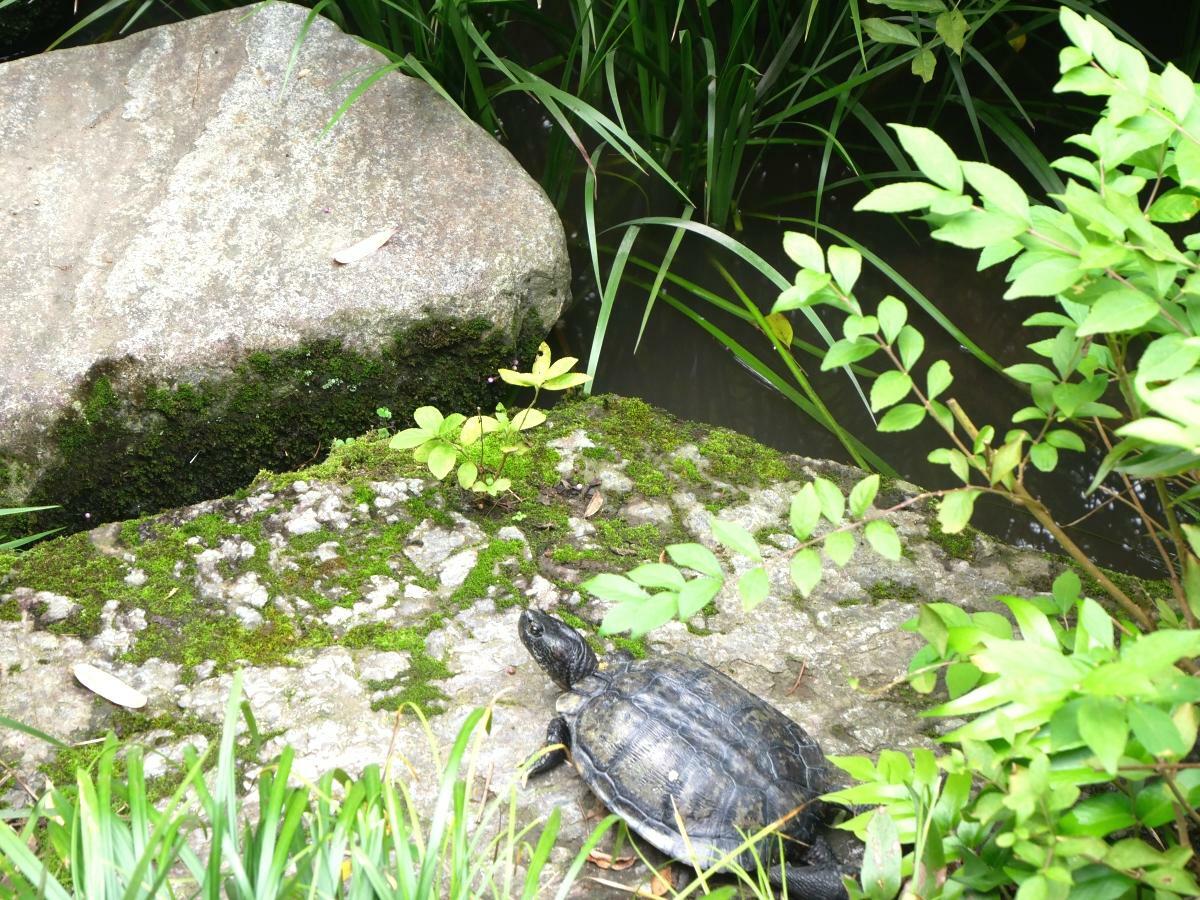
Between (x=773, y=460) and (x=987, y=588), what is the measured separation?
0.71 meters

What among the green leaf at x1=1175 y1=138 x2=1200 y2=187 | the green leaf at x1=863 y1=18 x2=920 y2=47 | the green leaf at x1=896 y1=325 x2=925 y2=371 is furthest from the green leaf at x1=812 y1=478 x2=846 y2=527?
the green leaf at x1=863 y1=18 x2=920 y2=47

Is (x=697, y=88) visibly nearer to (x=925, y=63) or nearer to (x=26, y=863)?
(x=925, y=63)

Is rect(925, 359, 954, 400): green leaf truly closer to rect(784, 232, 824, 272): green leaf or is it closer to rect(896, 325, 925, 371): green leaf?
rect(896, 325, 925, 371): green leaf

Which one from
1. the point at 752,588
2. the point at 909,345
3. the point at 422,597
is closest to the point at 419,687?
the point at 422,597

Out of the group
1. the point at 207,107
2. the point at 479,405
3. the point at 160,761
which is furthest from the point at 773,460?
the point at 207,107

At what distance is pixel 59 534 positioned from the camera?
2912 millimetres

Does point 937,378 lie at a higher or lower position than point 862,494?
higher

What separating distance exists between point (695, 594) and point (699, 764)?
729 millimetres

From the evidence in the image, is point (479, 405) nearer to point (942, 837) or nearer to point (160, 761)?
point (160, 761)

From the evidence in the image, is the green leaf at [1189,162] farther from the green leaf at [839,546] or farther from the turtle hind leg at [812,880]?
the turtle hind leg at [812,880]

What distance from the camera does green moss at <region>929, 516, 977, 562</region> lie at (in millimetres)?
2668

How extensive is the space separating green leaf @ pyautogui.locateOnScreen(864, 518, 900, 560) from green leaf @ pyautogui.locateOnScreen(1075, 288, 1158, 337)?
37cm

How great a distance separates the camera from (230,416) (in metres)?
2.95

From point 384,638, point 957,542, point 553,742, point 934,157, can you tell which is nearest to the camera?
point 934,157
